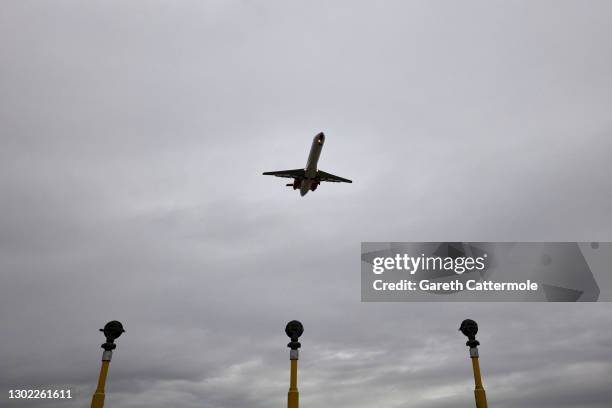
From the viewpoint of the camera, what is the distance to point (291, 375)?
1338 centimetres

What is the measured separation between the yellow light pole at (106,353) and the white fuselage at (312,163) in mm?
42182

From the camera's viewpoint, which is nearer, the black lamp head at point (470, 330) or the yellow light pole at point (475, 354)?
the yellow light pole at point (475, 354)

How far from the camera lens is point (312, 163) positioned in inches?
2308

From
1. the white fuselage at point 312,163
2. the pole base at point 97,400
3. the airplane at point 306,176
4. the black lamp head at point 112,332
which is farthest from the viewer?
the airplane at point 306,176

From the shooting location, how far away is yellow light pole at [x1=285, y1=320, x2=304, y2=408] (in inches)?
514

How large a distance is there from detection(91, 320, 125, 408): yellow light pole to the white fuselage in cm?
4218

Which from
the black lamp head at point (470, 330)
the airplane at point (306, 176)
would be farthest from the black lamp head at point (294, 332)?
the airplane at point (306, 176)

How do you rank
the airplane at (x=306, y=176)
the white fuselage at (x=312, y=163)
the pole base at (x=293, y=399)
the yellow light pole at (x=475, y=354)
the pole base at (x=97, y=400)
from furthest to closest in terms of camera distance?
the airplane at (x=306, y=176) → the white fuselage at (x=312, y=163) → the yellow light pole at (x=475, y=354) → the pole base at (x=293, y=399) → the pole base at (x=97, y=400)

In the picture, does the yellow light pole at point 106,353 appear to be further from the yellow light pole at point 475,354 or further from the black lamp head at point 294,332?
the yellow light pole at point 475,354

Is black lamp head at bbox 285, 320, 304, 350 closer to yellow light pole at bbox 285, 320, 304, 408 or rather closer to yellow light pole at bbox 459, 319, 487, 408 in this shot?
yellow light pole at bbox 285, 320, 304, 408

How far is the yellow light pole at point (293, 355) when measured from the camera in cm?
1305

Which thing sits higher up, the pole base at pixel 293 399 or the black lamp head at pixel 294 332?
the black lamp head at pixel 294 332

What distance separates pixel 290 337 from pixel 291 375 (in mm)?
1144

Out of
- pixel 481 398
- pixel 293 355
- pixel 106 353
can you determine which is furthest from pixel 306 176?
pixel 481 398
